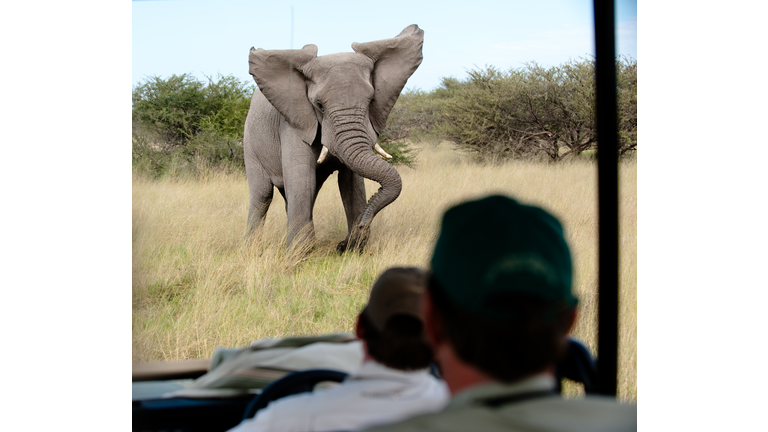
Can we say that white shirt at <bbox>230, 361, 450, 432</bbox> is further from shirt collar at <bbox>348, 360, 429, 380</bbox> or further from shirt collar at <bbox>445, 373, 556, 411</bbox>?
shirt collar at <bbox>445, 373, 556, 411</bbox>

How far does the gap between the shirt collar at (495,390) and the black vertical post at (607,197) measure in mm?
592

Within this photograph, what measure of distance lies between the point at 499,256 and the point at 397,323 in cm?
40

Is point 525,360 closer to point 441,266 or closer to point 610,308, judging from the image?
point 441,266

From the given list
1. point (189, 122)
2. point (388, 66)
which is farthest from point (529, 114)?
point (388, 66)

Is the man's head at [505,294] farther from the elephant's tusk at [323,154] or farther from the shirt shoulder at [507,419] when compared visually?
the elephant's tusk at [323,154]

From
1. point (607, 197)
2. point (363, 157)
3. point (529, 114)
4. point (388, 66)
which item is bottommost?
point (607, 197)

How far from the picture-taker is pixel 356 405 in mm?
1021

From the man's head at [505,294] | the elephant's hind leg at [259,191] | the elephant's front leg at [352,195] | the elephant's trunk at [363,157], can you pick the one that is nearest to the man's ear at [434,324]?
the man's head at [505,294]

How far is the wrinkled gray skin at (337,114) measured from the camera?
4805 millimetres

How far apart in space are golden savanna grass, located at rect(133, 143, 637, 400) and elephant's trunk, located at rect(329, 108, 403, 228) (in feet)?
1.75

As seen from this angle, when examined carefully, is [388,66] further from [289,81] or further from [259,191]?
[259,191]

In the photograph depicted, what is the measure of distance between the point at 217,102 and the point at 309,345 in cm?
1169

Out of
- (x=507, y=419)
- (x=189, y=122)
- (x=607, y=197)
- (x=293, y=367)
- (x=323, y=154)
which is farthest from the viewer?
(x=189, y=122)

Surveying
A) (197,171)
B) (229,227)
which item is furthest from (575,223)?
(197,171)
